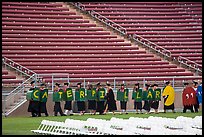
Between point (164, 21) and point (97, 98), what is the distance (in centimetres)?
1244

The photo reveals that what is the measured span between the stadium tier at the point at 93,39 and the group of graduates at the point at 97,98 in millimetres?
4804

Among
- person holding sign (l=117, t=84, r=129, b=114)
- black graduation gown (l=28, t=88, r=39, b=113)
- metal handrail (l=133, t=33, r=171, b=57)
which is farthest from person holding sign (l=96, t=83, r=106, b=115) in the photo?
metal handrail (l=133, t=33, r=171, b=57)

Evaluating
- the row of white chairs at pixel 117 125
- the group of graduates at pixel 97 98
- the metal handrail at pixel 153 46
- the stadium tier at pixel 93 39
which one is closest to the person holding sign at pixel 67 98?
the group of graduates at pixel 97 98

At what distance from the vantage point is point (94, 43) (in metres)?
35.9

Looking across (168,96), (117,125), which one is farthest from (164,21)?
(117,125)

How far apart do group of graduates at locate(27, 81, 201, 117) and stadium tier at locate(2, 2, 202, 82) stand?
480 cm

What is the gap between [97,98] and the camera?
28.0 meters

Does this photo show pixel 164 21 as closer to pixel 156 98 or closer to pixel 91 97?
pixel 156 98

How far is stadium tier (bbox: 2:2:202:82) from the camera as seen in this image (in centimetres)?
3397

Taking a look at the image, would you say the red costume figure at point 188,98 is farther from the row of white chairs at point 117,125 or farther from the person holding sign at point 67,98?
the row of white chairs at point 117,125

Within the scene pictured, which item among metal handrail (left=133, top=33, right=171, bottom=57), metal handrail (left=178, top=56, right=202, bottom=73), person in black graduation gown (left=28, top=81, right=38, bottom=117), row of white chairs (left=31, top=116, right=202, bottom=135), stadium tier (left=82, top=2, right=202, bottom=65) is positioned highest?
stadium tier (left=82, top=2, right=202, bottom=65)

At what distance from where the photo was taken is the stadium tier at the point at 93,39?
111 ft

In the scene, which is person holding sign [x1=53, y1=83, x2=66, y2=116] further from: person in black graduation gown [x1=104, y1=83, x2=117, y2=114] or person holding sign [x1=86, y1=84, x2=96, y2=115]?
person in black graduation gown [x1=104, y1=83, x2=117, y2=114]

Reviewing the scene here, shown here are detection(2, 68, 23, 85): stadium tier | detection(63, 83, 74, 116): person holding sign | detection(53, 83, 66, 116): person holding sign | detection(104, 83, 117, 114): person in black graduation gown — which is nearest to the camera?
detection(53, 83, 66, 116): person holding sign
